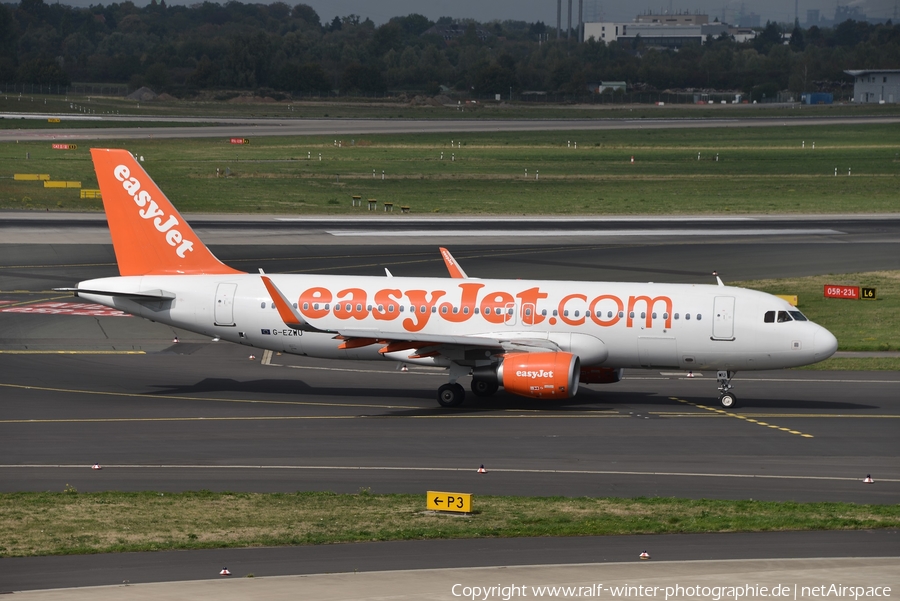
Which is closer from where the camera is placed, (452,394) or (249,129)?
(452,394)

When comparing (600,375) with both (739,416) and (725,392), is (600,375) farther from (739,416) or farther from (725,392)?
(739,416)

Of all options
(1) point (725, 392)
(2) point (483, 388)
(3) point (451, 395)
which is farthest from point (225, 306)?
(1) point (725, 392)

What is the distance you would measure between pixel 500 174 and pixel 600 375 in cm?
8403

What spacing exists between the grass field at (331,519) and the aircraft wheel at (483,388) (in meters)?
13.4

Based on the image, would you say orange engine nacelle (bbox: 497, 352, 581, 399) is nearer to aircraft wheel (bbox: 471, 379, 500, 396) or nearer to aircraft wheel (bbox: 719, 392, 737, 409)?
aircraft wheel (bbox: 471, 379, 500, 396)

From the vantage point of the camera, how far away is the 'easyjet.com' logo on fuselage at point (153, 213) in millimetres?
43156

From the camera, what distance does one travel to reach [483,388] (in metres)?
41.8

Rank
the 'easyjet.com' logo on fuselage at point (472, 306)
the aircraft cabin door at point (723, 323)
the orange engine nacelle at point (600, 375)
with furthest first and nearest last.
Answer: the orange engine nacelle at point (600, 375)
the 'easyjet.com' logo on fuselage at point (472, 306)
the aircraft cabin door at point (723, 323)

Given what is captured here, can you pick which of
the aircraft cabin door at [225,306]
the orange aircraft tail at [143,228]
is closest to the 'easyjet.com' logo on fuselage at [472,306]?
the aircraft cabin door at [225,306]

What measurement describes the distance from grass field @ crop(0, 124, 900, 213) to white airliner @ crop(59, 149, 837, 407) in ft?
172

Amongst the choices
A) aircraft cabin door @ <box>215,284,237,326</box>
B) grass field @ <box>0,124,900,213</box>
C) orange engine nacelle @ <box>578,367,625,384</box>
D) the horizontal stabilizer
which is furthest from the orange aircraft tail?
grass field @ <box>0,124,900,213</box>

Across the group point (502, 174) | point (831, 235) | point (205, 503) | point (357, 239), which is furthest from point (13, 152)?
point (205, 503)

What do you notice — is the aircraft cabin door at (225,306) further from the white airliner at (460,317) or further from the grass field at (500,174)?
the grass field at (500,174)

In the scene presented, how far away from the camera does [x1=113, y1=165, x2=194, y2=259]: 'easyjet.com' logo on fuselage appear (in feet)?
142
